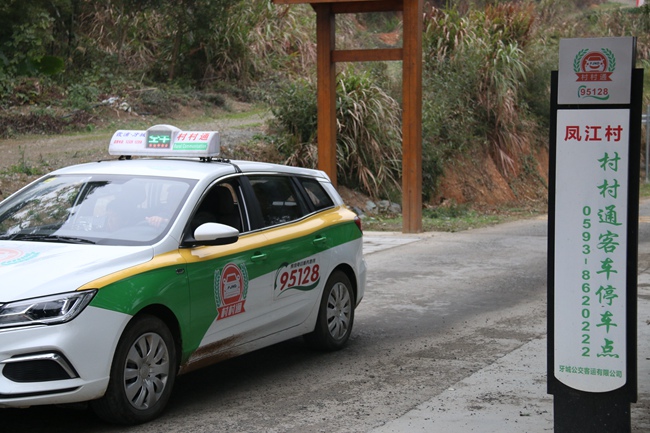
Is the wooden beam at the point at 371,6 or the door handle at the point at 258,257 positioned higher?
the wooden beam at the point at 371,6

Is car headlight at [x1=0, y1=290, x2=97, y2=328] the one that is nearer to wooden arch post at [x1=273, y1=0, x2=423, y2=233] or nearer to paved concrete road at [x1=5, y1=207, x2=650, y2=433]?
paved concrete road at [x1=5, y1=207, x2=650, y2=433]

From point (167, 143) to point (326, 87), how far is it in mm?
9064

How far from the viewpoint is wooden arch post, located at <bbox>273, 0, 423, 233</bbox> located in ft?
51.2

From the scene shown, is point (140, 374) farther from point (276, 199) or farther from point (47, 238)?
point (276, 199)

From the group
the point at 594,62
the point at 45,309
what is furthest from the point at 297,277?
the point at 594,62

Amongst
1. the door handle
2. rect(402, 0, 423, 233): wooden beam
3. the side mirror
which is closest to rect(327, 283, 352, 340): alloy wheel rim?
the door handle

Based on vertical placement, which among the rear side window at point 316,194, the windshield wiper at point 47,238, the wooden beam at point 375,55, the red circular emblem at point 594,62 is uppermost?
the wooden beam at point 375,55

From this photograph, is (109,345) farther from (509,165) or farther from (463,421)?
(509,165)

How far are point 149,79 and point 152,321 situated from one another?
19.2 m

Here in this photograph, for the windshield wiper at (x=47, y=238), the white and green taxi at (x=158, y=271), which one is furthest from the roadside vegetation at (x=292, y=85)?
the windshield wiper at (x=47, y=238)

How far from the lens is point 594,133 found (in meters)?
4.86

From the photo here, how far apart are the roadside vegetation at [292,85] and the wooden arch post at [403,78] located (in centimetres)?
187

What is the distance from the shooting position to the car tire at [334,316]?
7738mm

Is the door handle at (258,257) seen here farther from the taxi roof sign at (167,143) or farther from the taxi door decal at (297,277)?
the taxi roof sign at (167,143)
